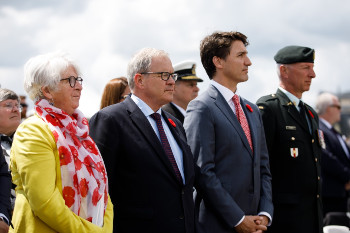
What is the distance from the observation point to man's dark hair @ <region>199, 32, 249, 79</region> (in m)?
4.49

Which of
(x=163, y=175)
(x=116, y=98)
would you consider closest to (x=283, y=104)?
(x=116, y=98)

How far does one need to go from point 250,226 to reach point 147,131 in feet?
3.85

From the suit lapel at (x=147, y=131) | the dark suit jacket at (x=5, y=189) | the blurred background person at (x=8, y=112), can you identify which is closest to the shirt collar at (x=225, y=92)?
the suit lapel at (x=147, y=131)

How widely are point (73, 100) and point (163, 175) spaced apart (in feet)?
2.69

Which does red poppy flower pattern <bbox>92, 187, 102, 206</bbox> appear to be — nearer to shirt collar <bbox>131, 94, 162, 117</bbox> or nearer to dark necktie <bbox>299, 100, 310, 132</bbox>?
shirt collar <bbox>131, 94, 162, 117</bbox>

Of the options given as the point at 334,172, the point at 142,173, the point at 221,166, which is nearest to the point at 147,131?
the point at 142,173

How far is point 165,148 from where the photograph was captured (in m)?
3.65

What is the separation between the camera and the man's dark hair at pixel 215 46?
449 cm

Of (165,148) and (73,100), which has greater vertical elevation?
(73,100)

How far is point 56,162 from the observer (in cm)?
295

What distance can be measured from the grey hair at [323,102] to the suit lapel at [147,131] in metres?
5.67

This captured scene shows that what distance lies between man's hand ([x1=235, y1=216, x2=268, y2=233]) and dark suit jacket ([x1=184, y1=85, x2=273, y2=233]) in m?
0.06

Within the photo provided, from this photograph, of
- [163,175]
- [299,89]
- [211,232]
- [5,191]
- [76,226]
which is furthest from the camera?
[299,89]

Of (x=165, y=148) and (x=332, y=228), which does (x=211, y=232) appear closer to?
(x=165, y=148)
